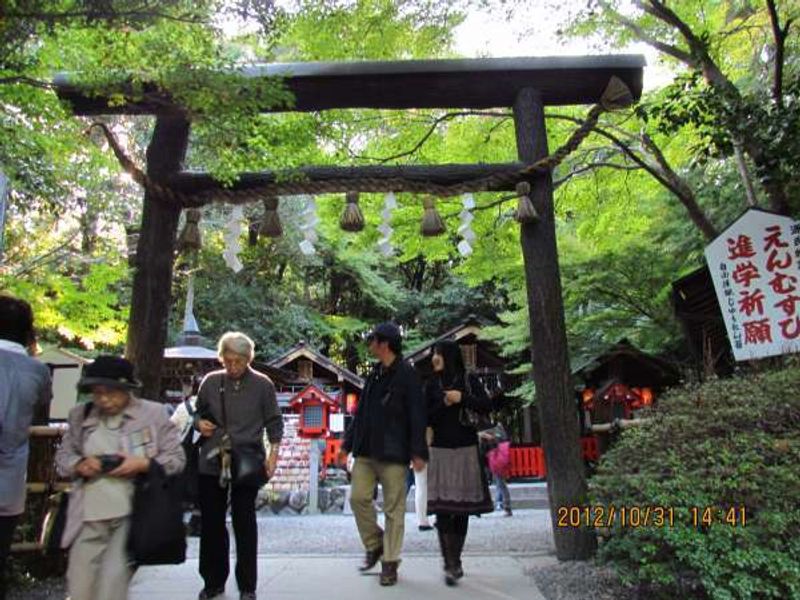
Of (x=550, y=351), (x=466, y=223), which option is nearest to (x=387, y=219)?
(x=466, y=223)

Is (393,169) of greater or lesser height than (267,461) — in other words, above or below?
above

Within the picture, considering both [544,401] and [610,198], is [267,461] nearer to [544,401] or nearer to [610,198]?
[544,401]

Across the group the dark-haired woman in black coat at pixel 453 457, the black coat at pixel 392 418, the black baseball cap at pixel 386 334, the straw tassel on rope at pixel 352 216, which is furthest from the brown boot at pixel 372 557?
the straw tassel on rope at pixel 352 216

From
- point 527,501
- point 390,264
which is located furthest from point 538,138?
point 390,264

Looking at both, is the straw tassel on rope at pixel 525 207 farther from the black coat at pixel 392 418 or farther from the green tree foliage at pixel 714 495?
the green tree foliage at pixel 714 495

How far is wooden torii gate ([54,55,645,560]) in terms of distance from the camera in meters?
5.91

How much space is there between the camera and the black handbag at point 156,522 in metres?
3.17

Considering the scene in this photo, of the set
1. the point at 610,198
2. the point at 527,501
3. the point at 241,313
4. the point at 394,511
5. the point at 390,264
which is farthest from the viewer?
the point at 390,264

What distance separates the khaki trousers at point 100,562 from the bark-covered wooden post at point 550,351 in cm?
370

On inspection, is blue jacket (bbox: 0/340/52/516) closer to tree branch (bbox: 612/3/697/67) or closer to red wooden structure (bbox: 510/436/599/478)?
tree branch (bbox: 612/3/697/67)

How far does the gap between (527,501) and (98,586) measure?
39.9 ft

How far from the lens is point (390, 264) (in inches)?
1017

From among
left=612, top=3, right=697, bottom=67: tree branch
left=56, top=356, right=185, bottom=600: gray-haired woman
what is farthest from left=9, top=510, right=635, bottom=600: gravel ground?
left=612, top=3, right=697, bottom=67: tree branch

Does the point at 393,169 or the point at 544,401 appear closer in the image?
the point at 544,401
